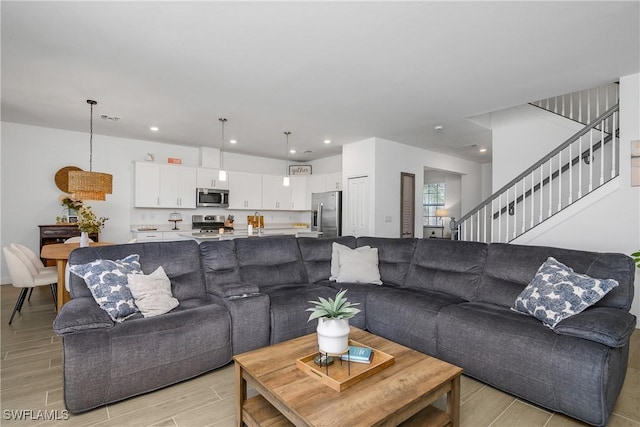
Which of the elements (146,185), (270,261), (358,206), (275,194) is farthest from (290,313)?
(275,194)

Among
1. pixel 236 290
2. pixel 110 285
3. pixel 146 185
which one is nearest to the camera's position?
pixel 110 285

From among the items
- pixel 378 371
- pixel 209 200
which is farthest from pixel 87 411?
pixel 209 200

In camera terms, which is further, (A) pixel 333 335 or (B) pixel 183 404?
(B) pixel 183 404

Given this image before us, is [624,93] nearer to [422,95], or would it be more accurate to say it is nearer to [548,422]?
[422,95]

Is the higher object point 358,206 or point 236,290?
point 358,206

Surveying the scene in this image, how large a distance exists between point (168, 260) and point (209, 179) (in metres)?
4.24

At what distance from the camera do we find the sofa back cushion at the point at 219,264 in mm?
2947

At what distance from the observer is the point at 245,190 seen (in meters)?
7.19

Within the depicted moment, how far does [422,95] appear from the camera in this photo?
3.92 metres

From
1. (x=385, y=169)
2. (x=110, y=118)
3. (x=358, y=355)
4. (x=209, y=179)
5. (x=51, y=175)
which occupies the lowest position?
(x=358, y=355)

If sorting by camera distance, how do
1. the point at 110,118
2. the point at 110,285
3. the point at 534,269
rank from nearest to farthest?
the point at 110,285 < the point at 534,269 < the point at 110,118

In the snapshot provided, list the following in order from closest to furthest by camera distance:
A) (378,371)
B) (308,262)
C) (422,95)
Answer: (378,371), (308,262), (422,95)

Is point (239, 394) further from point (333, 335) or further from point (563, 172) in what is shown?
point (563, 172)

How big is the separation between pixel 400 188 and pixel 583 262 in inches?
165
